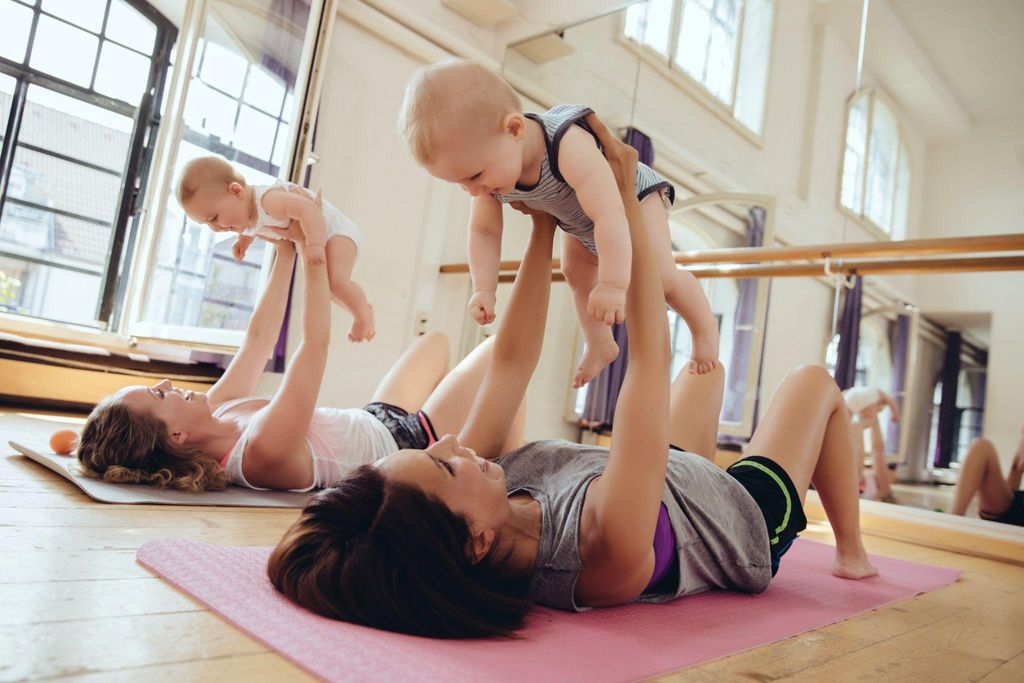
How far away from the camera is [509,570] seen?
1104 millimetres

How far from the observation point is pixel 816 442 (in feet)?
5.24

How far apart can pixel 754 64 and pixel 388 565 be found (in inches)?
165

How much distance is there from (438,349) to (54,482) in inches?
46.6

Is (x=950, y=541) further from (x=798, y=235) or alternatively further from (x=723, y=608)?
(x=723, y=608)

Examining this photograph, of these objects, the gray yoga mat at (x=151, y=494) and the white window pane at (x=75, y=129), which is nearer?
the gray yoga mat at (x=151, y=494)

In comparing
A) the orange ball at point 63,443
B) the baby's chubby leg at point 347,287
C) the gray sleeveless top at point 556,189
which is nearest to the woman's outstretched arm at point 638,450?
the gray sleeveless top at point 556,189

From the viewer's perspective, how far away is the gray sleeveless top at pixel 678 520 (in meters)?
1.15

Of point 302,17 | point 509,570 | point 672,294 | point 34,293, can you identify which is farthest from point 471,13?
Result: point 509,570

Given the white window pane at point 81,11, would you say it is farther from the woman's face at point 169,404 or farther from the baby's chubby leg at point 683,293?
the baby's chubby leg at point 683,293

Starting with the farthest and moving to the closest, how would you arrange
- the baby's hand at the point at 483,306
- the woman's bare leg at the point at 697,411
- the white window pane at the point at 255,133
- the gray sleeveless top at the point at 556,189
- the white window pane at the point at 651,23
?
1. the white window pane at the point at 651,23
2. the white window pane at the point at 255,133
3. the woman's bare leg at the point at 697,411
4. the baby's hand at the point at 483,306
5. the gray sleeveless top at the point at 556,189

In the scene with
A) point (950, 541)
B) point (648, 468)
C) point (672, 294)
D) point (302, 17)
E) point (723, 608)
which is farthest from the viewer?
point (302, 17)

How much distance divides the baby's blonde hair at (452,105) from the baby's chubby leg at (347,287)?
1.08 metres

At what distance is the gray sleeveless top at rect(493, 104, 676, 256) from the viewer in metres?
1.33

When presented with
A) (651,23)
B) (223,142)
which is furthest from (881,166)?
(223,142)
